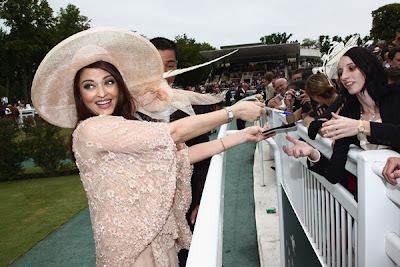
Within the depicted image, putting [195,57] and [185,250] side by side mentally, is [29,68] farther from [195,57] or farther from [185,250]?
[185,250]

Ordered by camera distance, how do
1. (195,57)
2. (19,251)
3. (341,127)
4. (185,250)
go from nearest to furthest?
(341,127) < (185,250) < (19,251) < (195,57)

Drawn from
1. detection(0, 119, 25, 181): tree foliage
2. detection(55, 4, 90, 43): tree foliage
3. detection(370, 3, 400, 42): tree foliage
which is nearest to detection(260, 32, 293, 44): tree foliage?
detection(370, 3, 400, 42): tree foliage

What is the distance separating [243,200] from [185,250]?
12.2 ft

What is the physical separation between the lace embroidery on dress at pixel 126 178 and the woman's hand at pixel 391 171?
90 cm

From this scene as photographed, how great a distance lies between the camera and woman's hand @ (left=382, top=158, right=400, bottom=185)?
1003 millimetres

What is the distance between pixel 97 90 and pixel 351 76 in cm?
158

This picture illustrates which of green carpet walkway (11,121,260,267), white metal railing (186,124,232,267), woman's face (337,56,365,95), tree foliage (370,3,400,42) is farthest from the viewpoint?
tree foliage (370,3,400,42)

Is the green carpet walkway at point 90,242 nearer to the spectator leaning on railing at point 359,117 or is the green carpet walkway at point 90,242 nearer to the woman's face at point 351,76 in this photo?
the spectator leaning on railing at point 359,117

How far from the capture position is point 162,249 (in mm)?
1705

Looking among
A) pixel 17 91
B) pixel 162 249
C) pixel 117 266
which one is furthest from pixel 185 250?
pixel 17 91

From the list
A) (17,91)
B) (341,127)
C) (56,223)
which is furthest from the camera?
(17,91)

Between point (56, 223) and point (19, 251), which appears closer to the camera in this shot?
point (19, 251)

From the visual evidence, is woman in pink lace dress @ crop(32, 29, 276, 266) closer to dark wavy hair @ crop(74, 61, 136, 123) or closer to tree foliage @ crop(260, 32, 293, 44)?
dark wavy hair @ crop(74, 61, 136, 123)

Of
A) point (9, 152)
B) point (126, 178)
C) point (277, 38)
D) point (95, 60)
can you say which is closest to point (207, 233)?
point (126, 178)
